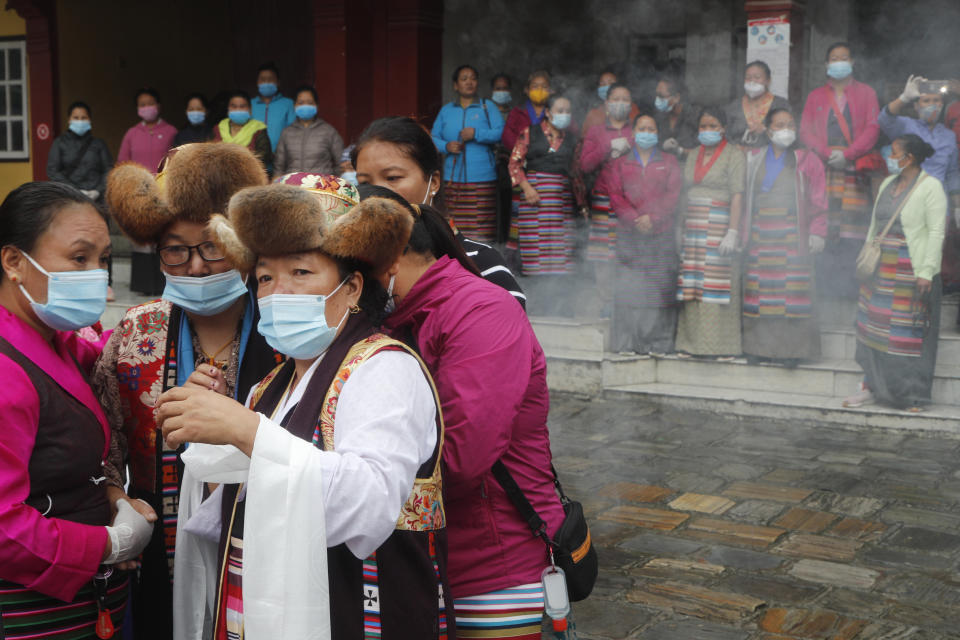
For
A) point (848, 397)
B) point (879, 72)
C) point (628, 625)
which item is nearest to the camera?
point (628, 625)

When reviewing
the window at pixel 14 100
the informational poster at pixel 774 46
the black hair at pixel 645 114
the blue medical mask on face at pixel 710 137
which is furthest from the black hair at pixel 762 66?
the window at pixel 14 100

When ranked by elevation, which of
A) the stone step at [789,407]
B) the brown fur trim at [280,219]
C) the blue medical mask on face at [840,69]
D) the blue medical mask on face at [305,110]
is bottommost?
the stone step at [789,407]

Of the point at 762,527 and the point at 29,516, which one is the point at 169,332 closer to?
the point at 29,516

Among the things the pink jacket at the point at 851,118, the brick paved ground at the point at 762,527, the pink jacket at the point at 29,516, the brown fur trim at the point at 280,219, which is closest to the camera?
the brown fur trim at the point at 280,219

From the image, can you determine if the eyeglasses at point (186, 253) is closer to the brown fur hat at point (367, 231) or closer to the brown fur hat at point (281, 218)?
the brown fur hat at point (281, 218)

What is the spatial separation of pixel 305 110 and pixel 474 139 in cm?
190

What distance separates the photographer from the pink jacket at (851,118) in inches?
322

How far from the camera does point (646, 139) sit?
338 inches

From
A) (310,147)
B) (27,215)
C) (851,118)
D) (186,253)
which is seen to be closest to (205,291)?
(186,253)

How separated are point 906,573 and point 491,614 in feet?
10.1

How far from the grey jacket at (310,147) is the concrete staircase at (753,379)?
113 inches

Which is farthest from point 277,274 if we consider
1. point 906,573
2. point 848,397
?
point 848,397

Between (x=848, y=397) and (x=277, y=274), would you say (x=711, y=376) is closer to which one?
(x=848, y=397)

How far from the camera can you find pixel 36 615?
2289mm
